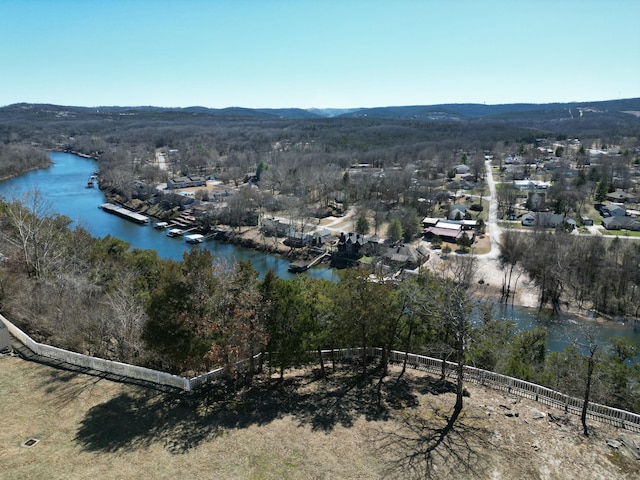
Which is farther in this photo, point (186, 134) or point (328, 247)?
point (186, 134)

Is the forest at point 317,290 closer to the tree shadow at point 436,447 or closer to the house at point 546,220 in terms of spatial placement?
the tree shadow at point 436,447

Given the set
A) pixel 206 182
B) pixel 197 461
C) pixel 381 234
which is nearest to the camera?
pixel 197 461

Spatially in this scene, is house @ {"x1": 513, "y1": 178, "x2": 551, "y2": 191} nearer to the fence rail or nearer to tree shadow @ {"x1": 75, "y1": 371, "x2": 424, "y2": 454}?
the fence rail

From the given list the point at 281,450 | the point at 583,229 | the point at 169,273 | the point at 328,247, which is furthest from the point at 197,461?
the point at 583,229

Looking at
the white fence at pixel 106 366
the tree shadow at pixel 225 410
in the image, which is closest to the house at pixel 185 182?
the white fence at pixel 106 366

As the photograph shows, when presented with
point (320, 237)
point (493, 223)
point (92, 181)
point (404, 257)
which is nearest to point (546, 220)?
point (493, 223)

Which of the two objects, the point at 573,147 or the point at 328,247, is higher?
the point at 573,147

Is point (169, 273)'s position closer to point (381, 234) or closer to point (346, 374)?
point (346, 374)

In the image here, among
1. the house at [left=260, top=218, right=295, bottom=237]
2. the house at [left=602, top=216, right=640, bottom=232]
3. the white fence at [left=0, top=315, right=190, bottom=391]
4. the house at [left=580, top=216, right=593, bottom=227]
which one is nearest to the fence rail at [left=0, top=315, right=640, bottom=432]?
the white fence at [left=0, top=315, right=190, bottom=391]
